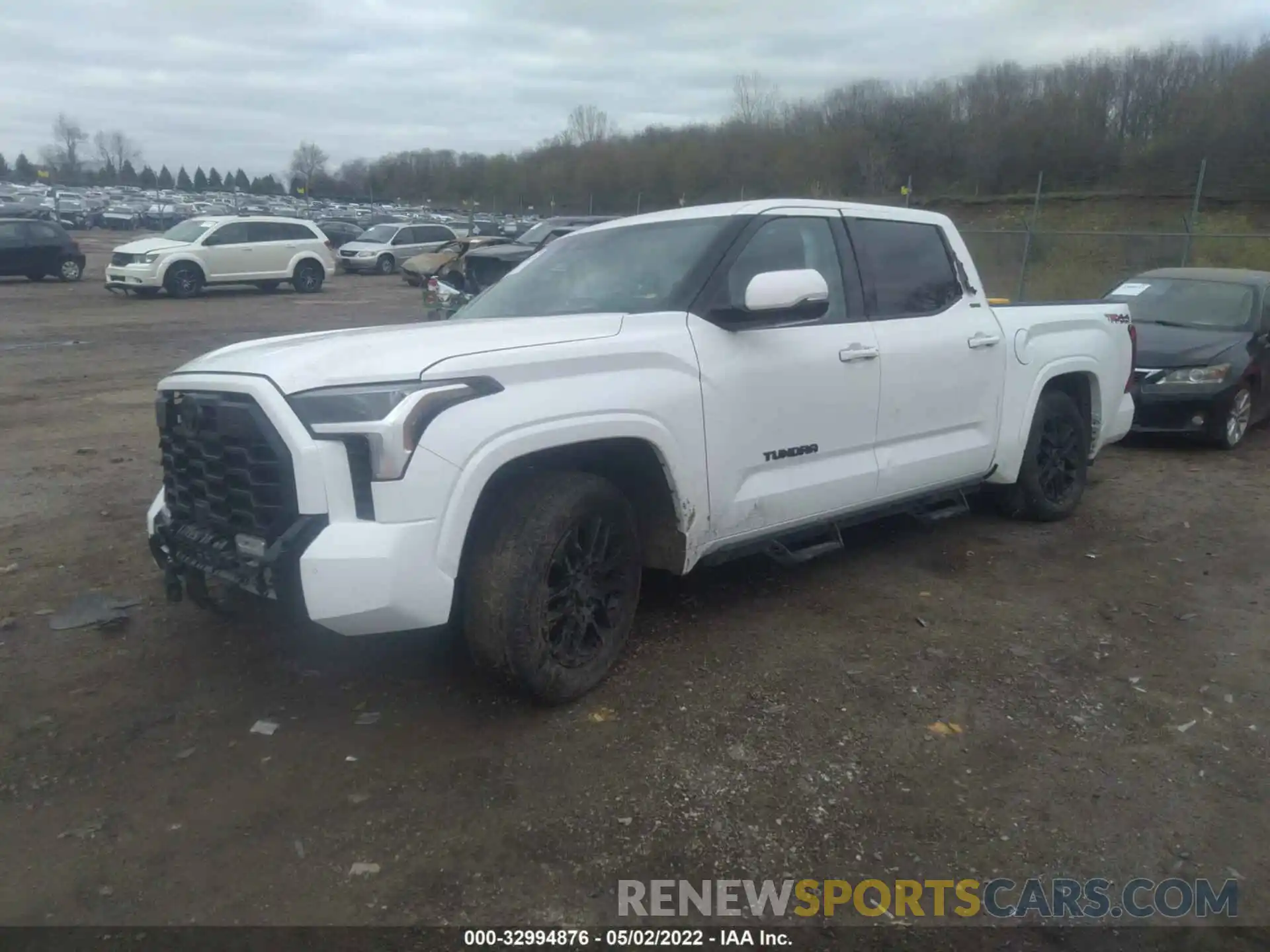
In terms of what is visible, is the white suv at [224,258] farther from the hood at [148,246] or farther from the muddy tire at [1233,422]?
the muddy tire at [1233,422]

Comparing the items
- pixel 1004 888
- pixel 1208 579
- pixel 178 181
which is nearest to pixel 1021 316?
pixel 1208 579

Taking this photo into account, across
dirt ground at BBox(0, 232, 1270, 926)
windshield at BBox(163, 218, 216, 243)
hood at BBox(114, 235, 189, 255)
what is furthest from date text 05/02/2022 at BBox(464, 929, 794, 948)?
windshield at BBox(163, 218, 216, 243)

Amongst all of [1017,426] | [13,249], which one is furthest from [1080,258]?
[13,249]

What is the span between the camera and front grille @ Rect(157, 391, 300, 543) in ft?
11.1

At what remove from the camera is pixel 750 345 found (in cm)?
429

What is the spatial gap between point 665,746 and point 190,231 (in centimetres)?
2347

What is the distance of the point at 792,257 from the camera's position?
4742mm

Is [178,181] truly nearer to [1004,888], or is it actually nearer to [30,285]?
[30,285]

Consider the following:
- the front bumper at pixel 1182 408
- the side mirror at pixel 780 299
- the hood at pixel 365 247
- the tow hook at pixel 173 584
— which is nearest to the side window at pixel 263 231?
the hood at pixel 365 247

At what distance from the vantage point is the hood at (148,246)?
22719 millimetres

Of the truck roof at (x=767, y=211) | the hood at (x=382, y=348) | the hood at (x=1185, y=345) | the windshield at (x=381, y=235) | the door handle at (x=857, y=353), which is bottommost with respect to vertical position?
the hood at (x=1185, y=345)

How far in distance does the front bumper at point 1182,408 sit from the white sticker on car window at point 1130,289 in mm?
1919

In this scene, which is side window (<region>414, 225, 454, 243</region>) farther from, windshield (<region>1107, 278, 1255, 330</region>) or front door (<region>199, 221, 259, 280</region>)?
windshield (<region>1107, 278, 1255, 330</region>)

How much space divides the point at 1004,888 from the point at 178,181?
134722 millimetres
